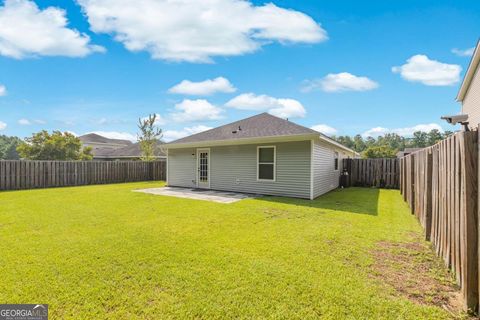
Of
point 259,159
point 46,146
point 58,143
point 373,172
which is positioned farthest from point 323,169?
point 46,146

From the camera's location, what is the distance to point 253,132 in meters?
10.4

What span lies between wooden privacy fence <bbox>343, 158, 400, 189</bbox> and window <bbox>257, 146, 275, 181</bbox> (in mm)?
6444

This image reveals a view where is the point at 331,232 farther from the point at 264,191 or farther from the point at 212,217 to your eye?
the point at 264,191

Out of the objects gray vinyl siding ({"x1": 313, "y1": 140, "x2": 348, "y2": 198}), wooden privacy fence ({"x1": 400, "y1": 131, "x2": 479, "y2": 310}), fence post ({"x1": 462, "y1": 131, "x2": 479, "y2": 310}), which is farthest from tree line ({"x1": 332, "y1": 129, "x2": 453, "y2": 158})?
fence post ({"x1": 462, "y1": 131, "x2": 479, "y2": 310})

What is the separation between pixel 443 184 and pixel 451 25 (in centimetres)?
1019

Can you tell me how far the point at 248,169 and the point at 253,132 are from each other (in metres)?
1.60

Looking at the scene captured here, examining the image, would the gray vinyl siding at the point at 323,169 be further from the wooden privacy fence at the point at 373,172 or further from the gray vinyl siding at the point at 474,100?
the gray vinyl siding at the point at 474,100

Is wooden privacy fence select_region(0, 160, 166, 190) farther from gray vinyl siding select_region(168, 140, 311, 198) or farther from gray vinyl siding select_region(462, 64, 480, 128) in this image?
gray vinyl siding select_region(462, 64, 480, 128)

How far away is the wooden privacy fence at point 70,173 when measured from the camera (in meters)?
11.7

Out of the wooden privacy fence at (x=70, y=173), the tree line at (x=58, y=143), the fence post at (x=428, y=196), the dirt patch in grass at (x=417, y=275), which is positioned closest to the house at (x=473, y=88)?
the fence post at (x=428, y=196)

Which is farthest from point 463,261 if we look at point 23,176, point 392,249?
point 23,176

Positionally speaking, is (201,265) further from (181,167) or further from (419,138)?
(419,138)

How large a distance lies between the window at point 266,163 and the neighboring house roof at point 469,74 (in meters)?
7.90

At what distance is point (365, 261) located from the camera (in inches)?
132
